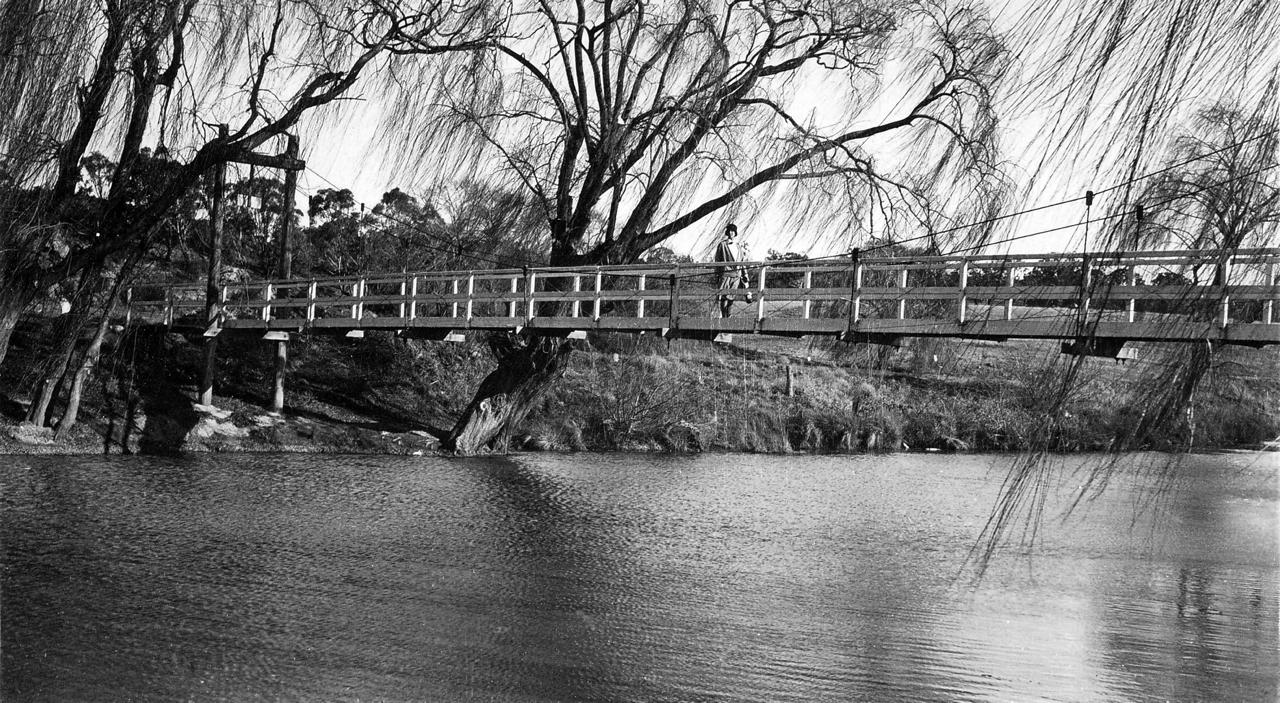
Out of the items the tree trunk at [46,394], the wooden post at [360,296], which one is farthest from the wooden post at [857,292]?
the tree trunk at [46,394]

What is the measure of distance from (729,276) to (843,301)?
331 centimetres

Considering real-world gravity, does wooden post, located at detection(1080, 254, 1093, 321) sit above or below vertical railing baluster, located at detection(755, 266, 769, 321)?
below

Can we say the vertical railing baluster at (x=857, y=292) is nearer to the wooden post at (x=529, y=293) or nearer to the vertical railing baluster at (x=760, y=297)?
the vertical railing baluster at (x=760, y=297)

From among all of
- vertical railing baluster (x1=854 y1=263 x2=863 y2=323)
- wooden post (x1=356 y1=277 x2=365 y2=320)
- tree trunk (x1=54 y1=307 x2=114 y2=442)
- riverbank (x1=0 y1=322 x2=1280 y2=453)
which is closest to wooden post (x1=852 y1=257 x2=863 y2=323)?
vertical railing baluster (x1=854 y1=263 x2=863 y2=323)

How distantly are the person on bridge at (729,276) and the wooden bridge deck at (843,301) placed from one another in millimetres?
101

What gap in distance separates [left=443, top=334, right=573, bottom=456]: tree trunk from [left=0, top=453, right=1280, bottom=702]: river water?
328 cm

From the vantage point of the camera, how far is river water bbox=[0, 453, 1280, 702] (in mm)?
5242

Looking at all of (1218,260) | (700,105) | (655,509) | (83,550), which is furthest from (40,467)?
(1218,260)

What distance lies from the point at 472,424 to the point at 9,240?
370 inches

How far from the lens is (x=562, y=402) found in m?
18.5

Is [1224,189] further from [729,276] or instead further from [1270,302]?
[729,276]

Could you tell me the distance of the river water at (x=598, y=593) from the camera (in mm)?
5242

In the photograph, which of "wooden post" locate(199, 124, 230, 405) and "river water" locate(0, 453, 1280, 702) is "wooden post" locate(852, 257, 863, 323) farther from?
"wooden post" locate(199, 124, 230, 405)

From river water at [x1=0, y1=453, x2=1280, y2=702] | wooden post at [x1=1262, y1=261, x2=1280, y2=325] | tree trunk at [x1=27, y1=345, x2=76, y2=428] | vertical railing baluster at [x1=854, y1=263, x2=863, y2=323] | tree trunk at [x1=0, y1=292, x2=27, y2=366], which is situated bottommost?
river water at [x1=0, y1=453, x2=1280, y2=702]
